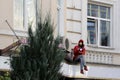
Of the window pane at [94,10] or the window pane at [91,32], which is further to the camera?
the window pane at [94,10]

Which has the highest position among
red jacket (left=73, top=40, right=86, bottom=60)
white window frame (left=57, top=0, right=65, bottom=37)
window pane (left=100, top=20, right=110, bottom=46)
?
white window frame (left=57, top=0, right=65, bottom=37)

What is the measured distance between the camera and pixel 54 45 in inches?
451

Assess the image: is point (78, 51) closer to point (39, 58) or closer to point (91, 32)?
point (91, 32)

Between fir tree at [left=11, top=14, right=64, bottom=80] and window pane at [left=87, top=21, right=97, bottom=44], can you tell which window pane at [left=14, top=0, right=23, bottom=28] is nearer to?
window pane at [left=87, top=21, right=97, bottom=44]

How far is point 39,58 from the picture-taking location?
1121 cm

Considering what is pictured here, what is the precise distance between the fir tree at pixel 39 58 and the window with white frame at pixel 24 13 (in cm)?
A: 506

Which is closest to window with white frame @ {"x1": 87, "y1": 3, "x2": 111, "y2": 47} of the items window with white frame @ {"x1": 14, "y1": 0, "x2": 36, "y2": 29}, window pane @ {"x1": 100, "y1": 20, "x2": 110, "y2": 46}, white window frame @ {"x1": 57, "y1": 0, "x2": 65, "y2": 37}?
window pane @ {"x1": 100, "y1": 20, "x2": 110, "y2": 46}

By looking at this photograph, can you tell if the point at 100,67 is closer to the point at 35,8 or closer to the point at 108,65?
the point at 108,65

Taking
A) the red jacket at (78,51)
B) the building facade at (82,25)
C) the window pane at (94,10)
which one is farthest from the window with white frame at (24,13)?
the window pane at (94,10)

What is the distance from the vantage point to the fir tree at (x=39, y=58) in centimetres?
1109

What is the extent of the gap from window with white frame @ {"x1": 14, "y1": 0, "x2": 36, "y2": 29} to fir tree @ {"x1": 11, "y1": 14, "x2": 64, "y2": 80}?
5.06 m

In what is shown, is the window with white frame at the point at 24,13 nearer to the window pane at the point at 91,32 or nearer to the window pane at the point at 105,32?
the window pane at the point at 91,32

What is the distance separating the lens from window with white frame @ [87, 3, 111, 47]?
66.3 feet

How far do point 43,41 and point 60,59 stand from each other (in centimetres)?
59
